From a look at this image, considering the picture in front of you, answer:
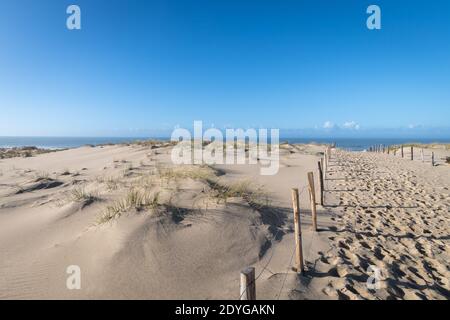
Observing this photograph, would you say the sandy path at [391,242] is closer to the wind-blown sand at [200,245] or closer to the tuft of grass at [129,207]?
the wind-blown sand at [200,245]

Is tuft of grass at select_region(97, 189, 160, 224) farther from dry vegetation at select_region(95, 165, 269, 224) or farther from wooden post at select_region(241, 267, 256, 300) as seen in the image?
wooden post at select_region(241, 267, 256, 300)

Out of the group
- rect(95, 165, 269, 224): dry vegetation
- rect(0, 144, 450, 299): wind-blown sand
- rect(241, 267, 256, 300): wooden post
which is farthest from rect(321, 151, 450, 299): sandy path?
rect(95, 165, 269, 224): dry vegetation

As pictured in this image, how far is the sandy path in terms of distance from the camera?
4539 mm

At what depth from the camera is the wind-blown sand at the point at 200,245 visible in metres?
4.23

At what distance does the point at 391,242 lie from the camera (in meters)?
6.43

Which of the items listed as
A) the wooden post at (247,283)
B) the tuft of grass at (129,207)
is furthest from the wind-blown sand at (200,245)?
the wooden post at (247,283)

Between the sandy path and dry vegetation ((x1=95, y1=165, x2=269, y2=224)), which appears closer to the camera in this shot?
the sandy path

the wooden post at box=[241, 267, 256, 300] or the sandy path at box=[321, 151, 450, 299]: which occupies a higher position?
the wooden post at box=[241, 267, 256, 300]

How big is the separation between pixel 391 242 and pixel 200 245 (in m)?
4.27

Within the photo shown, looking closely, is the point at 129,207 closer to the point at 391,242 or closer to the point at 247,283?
the point at 247,283

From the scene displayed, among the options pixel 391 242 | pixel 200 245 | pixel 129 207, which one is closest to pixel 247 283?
pixel 200 245

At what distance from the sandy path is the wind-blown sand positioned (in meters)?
0.03

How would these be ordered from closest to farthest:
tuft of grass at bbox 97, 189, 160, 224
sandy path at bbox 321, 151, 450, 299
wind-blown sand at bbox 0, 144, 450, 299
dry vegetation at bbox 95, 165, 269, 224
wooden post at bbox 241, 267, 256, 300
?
wooden post at bbox 241, 267, 256, 300
wind-blown sand at bbox 0, 144, 450, 299
sandy path at bbox 321, 151, 450, 299
tuft of grass at bbox 97, 189, 160, 224
dry vegetation at bbox 95, 165, 269, 224
